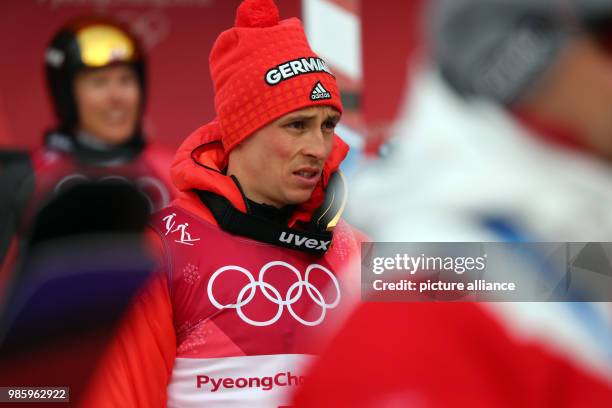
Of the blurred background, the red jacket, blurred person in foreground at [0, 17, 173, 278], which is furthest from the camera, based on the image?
blurred person in foreground at [0, 17, 173, 278]

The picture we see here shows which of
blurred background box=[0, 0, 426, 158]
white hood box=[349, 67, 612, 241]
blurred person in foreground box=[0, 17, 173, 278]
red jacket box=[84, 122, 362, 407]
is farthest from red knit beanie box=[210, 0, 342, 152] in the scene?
white hood box=[349, 67, 612, 241]

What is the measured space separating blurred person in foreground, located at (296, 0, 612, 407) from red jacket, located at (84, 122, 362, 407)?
86 cm

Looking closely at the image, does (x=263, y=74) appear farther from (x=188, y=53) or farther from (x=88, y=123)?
(x=88, y=123)

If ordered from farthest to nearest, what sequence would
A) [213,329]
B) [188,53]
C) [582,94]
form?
[188,53] < [213,329] < [582,94]

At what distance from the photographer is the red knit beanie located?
1370mm

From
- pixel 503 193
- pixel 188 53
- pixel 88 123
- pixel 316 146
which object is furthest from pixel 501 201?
pixel 88 123

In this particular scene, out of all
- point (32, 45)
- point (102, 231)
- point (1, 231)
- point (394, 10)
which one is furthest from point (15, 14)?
point (394, 10)

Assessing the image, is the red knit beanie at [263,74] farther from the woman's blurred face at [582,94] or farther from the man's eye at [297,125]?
the woman's blurred face at [582,94]

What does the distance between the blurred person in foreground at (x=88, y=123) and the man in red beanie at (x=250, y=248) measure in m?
0.48

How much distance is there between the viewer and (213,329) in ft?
4.39

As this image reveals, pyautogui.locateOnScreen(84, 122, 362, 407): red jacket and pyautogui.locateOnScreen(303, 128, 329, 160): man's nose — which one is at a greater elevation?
pyautogui.locateOnScreen(303, 128, 329, 160): man's nose

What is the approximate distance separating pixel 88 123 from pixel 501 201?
Answer: 1652mm

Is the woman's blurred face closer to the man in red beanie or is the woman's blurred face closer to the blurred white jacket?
the blurred white jacket

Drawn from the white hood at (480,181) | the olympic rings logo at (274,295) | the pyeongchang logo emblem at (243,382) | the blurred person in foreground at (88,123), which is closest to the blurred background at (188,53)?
the blurred person in foreground at (88,123)
